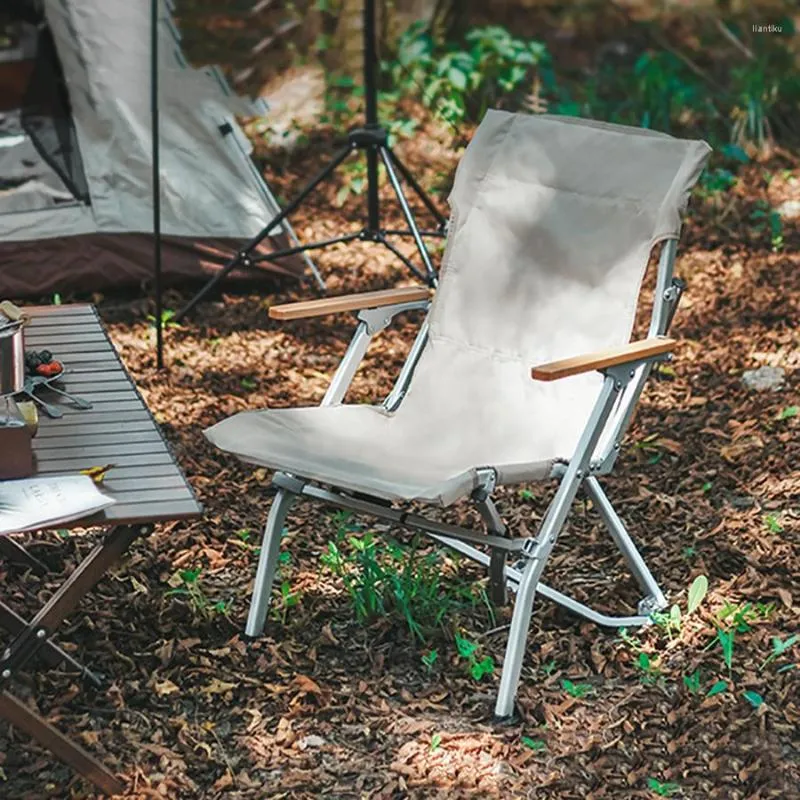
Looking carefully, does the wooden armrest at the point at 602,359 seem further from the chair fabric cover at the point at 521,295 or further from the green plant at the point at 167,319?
the green plant at the point at 167,319

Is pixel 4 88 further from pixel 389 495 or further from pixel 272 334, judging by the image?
pixel 389 495

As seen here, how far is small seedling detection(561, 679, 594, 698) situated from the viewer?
2.77 meters

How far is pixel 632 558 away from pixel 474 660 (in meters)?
0.42

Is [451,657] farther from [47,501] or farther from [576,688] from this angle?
[47,501]

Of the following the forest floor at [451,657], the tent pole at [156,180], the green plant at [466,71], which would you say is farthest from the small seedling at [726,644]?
the green plant at [466,71]

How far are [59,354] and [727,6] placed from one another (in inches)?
244

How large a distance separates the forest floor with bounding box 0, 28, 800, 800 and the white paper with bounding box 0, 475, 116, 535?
550 mm

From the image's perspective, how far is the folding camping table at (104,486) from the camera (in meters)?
2.29

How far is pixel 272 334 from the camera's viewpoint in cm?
473

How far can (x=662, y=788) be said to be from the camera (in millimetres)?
2473

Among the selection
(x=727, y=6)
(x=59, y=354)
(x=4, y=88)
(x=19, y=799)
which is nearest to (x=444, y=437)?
(x=59, y=354)

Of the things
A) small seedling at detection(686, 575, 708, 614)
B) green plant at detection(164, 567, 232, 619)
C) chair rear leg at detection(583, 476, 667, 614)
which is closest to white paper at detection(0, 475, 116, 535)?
green plant at detection(164, 567, 232, 619)

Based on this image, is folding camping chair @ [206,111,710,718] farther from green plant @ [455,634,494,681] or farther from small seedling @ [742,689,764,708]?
small seedling @ [742,689,764,708]

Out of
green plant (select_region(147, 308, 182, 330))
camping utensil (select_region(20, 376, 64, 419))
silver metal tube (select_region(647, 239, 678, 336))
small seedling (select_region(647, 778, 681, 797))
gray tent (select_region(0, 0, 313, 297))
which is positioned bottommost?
green plant (select_region(147, 308, 182, 330))
